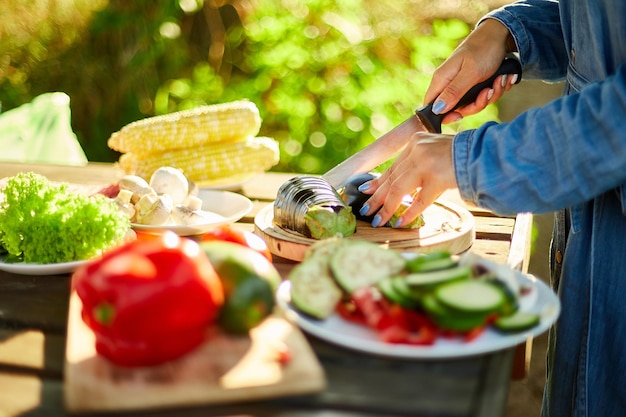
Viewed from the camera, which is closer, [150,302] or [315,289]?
[150,302]

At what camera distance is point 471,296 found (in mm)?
1176

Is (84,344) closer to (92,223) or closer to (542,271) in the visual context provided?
(92,223)

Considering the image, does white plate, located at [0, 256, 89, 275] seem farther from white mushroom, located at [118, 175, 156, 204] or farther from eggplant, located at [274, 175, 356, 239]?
eggplant, located at [274, 175, 356, 239]

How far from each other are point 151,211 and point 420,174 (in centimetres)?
72

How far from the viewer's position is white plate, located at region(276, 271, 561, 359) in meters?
1.19

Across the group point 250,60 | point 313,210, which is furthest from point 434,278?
point 250,60

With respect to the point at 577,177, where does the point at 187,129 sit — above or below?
below

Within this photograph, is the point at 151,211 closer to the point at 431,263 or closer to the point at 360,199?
the point at 360,199

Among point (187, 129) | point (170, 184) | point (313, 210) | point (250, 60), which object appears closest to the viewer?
point (313, 210)

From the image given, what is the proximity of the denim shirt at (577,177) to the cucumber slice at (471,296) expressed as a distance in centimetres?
36

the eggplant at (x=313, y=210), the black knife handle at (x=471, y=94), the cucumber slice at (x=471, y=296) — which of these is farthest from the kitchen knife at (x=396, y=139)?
the cucumber slice at (x=471, y=296)

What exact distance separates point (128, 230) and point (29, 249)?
0.80 feet

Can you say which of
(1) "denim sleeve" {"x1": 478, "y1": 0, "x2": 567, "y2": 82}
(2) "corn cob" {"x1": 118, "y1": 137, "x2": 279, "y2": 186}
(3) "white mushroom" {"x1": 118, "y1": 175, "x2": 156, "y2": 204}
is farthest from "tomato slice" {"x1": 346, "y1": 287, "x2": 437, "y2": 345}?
(2) "corn cob" {"x1": 118, "y1": 137, "x2": 279, "y2": 186}

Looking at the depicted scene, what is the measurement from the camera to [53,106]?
133 inches
